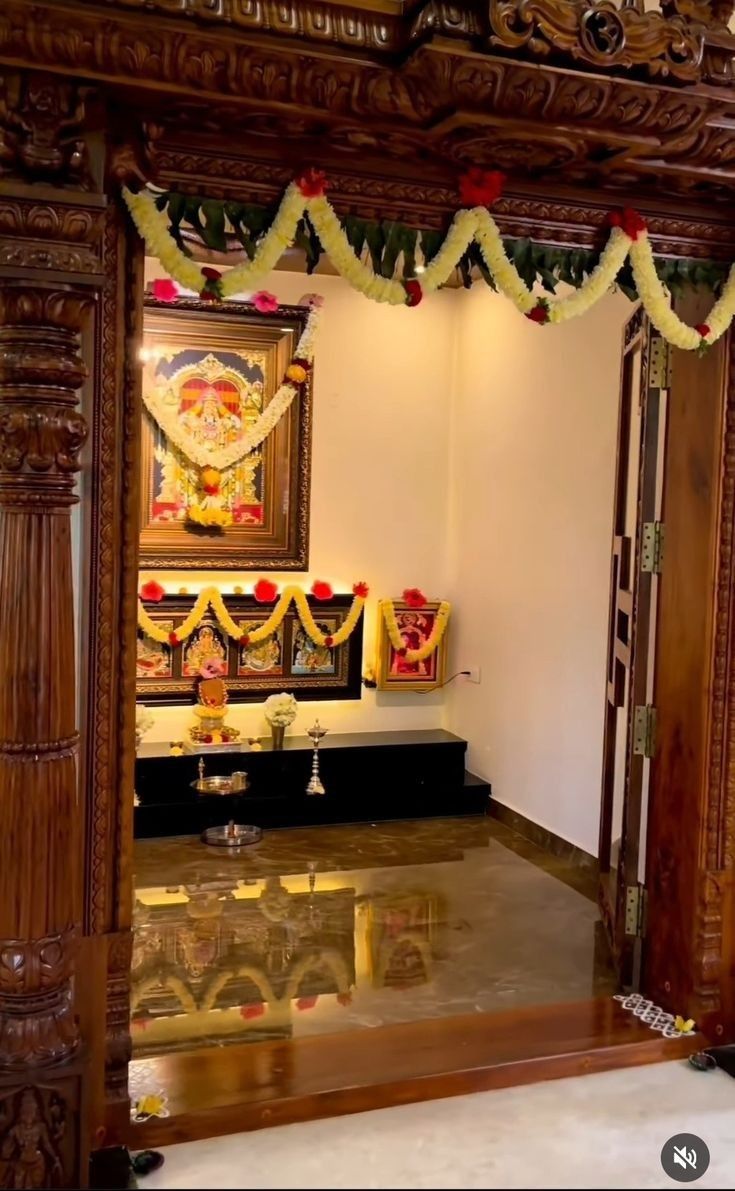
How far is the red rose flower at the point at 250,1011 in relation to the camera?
3.45 m

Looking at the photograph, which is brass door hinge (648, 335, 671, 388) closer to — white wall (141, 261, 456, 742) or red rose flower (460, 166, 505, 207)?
red rose flower (460, 166, 505, 207)

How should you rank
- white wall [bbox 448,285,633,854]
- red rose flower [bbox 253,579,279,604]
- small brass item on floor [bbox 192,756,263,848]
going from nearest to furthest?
white wall [bbox 448,285,633,854] < small brass item on floor [bbox 192,756,263,848] < red rose flower [bbox 253,579,279,604]

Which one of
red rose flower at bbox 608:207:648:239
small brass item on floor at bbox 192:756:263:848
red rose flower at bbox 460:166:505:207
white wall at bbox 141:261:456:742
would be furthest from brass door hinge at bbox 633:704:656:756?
white wall at bbox 141:261:456:742

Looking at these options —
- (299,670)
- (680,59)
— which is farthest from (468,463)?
(680,59)

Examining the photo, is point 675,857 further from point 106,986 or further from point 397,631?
point 397,631

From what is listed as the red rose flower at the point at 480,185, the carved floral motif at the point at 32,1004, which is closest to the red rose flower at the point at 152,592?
the red rose flower at the point at 480,185

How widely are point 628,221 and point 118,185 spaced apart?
4.42ft

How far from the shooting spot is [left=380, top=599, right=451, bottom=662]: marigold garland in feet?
20.5

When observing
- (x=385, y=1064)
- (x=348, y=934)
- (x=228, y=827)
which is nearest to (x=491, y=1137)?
(x=385, y=1064)

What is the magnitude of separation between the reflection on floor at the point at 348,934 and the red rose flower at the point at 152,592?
4.09 feet

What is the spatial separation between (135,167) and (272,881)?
10.4 ft

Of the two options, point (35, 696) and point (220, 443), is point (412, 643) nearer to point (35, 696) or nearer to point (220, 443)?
point (220, 443)

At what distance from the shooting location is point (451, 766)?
241 inches

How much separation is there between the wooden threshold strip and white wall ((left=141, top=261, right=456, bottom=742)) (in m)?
3.03
